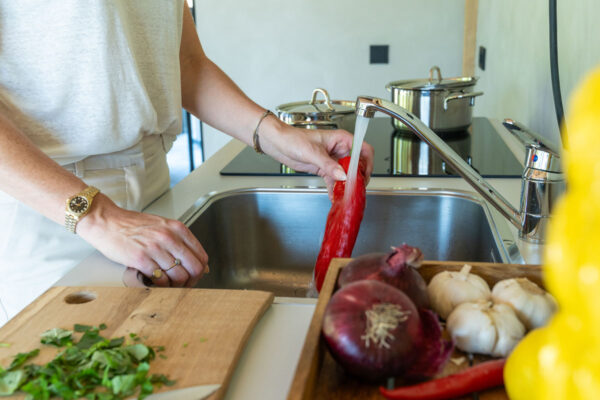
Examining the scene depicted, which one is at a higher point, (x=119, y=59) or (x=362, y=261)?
(x=119, y=59)

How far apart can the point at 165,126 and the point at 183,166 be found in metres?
3.23

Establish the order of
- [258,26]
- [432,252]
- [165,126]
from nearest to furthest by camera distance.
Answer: [165,126]
[432,252]
[258,26]

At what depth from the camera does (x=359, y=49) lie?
3010mm

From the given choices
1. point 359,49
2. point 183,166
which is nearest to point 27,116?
point 359,49

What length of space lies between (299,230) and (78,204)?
1.84ft

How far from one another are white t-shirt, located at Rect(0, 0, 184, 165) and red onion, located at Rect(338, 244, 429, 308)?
0.56 metres

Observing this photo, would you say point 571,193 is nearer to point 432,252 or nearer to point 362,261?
point 362,261

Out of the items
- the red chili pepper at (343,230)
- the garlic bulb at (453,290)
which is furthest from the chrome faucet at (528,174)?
the garlic bulb at (453,290)

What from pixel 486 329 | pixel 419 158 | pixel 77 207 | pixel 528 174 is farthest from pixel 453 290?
pixel 419 158

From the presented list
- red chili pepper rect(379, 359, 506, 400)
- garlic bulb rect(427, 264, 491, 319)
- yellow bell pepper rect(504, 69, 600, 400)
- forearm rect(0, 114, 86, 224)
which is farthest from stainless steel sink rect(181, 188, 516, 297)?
yellow bell pepper rect(504, 69, 600, 400)

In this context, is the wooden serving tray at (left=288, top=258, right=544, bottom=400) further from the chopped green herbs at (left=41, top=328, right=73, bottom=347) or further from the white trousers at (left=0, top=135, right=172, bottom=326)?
the white trousers at (left=0, top=135, right=172, bottom=326)

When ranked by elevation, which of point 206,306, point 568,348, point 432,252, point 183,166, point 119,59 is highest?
point 119,59

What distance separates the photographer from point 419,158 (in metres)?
1.40

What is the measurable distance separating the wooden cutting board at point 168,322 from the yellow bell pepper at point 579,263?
1.00 ft
